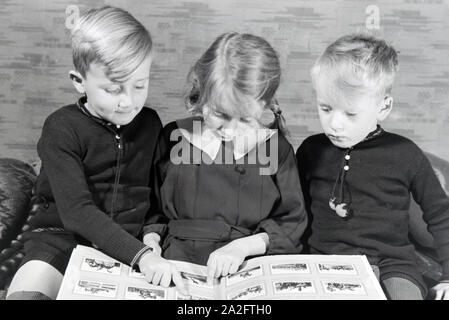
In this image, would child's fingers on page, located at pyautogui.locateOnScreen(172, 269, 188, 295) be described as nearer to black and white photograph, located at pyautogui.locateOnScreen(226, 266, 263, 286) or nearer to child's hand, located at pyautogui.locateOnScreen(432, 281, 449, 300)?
black and white photograph, located at pyautogui.locateOnScreen(226, 266, 263, 286)

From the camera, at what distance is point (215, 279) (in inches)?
45.5

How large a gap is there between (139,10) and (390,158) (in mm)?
707

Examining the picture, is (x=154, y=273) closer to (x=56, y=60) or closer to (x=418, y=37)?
(x=56, y=60)

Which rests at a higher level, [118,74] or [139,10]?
[139,10]

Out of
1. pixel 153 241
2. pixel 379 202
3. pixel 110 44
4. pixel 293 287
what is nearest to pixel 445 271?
pixel 379 202

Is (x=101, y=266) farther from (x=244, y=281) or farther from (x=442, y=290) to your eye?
(x=442, y=290)

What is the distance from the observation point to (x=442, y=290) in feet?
4.20

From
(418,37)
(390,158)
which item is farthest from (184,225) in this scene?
(418,37)

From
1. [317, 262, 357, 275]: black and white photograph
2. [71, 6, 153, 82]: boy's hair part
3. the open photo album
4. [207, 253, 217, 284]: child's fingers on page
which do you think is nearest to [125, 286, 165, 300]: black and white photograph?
the open photo album

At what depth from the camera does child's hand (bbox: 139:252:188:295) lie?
1100 millimetres

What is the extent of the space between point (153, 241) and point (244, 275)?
0.25 metres

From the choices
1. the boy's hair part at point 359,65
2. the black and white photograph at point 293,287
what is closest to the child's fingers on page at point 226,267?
the black and white photograph at point 293,287

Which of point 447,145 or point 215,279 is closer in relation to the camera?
point 215,279
